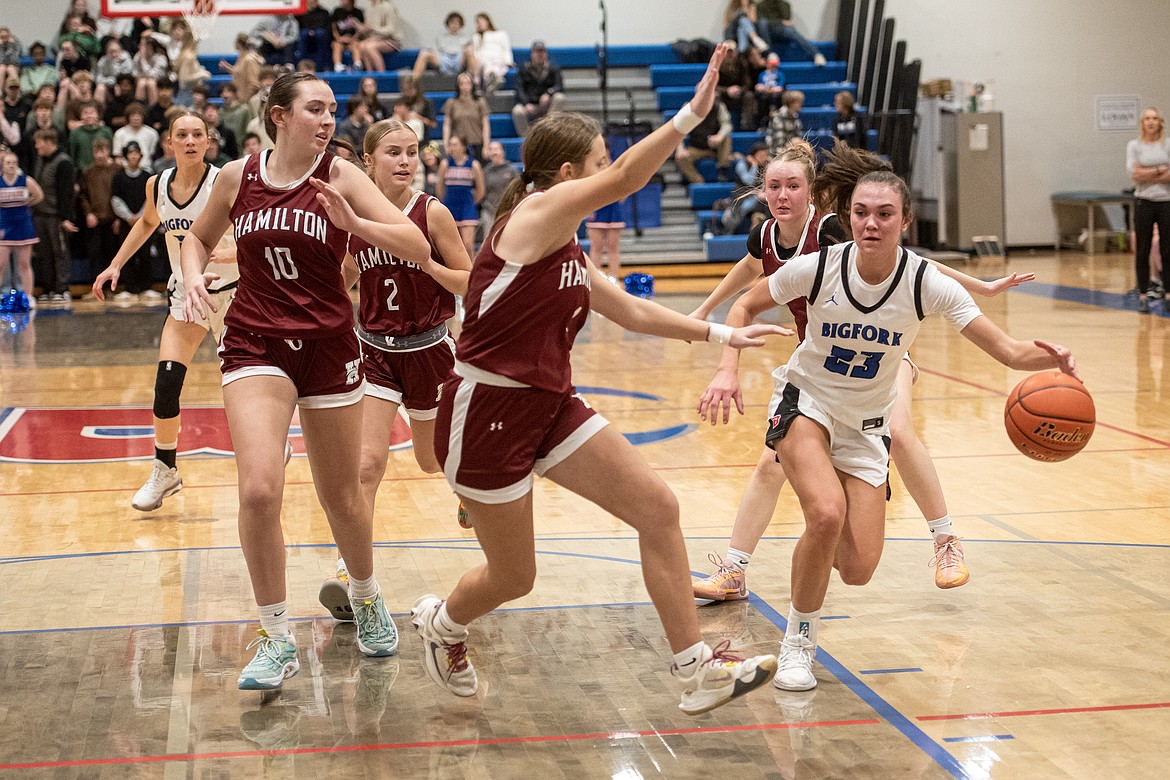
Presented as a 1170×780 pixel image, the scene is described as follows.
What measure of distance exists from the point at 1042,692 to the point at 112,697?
9.36ft

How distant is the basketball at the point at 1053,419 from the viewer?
450 cm

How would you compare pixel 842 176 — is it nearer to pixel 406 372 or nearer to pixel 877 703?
pixel 406 372

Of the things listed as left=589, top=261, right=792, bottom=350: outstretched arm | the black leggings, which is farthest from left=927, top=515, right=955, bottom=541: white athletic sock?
the black leggings

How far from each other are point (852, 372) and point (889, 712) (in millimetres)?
1072

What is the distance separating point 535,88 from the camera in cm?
1877

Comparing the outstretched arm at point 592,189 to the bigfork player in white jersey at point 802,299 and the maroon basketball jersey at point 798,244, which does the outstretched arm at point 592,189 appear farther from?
the maroon basketball jersey at point 798,244

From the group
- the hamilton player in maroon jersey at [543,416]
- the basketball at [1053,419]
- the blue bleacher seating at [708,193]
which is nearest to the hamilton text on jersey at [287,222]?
the hamilton player in maroon jersey at [543,416]

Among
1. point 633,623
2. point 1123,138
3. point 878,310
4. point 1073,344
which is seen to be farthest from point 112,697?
point 1123,138

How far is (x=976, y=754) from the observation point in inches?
142

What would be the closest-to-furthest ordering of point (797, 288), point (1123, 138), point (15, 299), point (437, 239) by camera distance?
1. point (797, 288)
2. point (437, 239)
3. point (15, 299)
4. point (1123, 138)

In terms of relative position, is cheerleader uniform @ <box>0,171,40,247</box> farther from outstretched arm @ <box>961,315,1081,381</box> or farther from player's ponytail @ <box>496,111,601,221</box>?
outstretched arm @ <box>961,315,1081,381</box>

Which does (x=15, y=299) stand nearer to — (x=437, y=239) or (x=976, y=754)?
(x=437, y=239)

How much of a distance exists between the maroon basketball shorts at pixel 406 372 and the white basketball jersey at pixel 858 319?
148 cm

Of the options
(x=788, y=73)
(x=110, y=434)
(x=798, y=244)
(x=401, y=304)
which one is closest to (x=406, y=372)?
(x=401, y=304)
